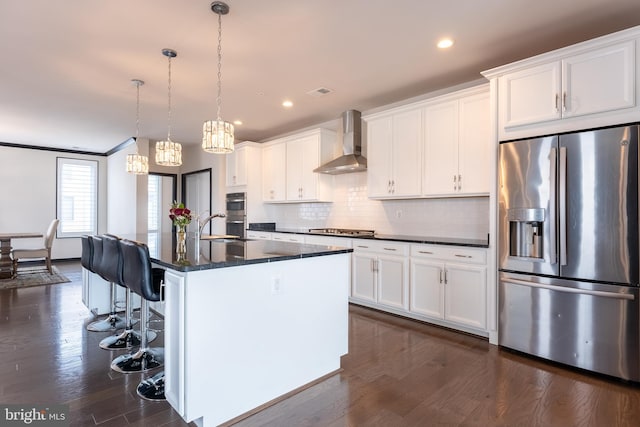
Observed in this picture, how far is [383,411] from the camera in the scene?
206 centimetres

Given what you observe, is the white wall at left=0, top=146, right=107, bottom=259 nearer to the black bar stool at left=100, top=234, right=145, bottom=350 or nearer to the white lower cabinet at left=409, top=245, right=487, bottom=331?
the black bar stool at left=100, top=234, right=145, bottom=350

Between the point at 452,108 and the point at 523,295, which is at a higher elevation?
the point at 452,108

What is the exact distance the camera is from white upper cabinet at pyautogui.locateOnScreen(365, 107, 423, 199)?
3997 mm

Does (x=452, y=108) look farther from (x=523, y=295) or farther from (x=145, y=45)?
(x=145, y=45)

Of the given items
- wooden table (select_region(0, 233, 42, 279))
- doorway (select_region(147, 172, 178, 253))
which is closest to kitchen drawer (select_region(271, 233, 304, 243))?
doorway (select_region(147, 172, 178, 253))

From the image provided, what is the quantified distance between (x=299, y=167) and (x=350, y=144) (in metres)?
1.05

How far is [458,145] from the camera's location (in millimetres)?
3641

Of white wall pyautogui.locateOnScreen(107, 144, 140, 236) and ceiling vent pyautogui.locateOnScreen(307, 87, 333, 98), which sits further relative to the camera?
white wall pyautogui.locateOnScreen(107, 144, 140, 236)

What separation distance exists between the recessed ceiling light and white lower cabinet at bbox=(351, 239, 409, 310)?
6.40ft

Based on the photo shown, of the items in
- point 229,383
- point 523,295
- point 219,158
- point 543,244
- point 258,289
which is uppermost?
point 219,158

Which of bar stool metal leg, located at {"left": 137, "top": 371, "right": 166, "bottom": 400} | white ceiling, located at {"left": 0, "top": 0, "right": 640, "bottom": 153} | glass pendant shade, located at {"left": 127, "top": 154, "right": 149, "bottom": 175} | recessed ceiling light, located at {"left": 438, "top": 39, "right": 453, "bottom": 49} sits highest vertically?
white ceiling, located at {"left": 0, "top": 0, "right": 640, "bottom": 153}

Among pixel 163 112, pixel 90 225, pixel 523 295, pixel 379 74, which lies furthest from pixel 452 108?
pixel 90 225

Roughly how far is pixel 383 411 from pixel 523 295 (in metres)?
1.63

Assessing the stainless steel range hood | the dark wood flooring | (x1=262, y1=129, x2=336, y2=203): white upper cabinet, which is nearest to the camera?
the dark wood flooring
